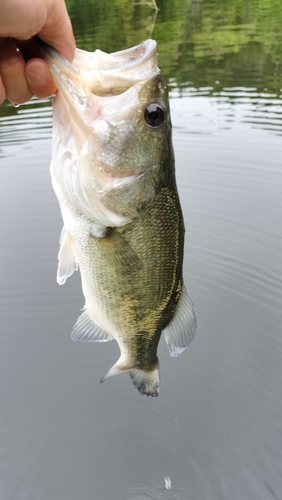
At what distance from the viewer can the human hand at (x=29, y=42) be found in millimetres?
1175

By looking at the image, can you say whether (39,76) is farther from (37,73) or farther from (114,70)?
(114,70)

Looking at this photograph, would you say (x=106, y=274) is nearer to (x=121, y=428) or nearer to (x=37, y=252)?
(x=121, y=428)

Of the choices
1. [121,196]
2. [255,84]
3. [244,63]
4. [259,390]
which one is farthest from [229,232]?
[244,63]

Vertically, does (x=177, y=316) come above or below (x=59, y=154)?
below

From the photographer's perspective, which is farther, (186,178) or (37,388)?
(186,178)

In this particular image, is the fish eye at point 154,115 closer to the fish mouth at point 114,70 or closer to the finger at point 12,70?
the fish mouth at point 114,70

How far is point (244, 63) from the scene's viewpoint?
12.6m

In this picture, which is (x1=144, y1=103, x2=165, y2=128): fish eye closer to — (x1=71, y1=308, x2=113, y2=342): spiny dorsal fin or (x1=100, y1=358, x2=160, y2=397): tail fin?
(x1=71, y1=308, x2=113, y2=342): spiny dorsal fin

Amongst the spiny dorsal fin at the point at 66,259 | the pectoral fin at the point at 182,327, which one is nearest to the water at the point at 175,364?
the pectoral fin at the point at 182,327

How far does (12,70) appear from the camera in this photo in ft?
4.46

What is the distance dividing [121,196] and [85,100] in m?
0.31

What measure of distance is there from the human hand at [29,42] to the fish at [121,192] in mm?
37

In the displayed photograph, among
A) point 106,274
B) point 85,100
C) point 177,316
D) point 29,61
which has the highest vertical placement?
point 29,61

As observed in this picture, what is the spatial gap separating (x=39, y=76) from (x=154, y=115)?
0.36 meters
